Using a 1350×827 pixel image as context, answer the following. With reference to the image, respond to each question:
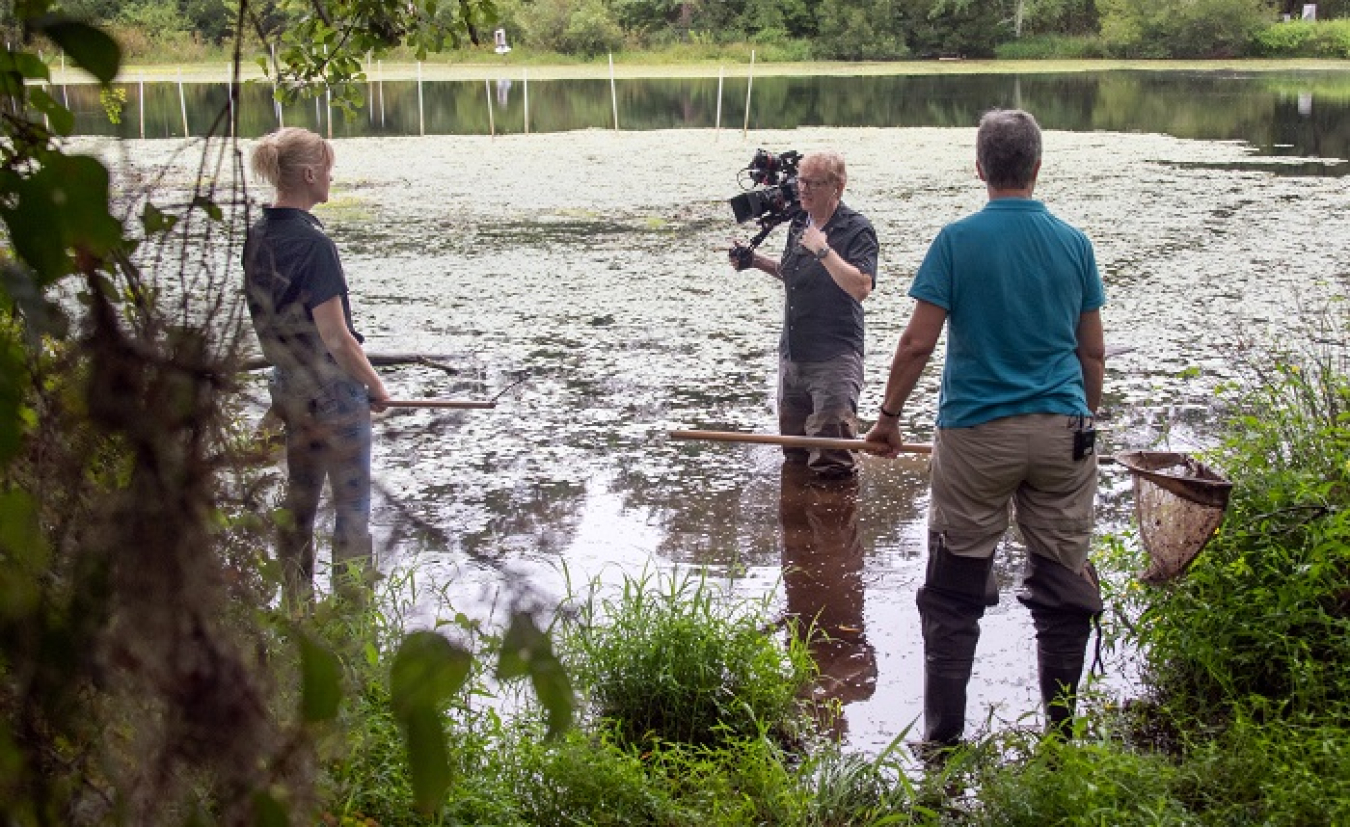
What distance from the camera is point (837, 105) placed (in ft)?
104

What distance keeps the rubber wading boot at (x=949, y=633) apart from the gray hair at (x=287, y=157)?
2.05 meters

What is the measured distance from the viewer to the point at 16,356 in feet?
3.62

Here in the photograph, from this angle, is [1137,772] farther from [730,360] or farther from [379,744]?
[730,360]

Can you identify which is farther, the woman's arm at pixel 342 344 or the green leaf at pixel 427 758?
the woman's arm at pixel 342 344

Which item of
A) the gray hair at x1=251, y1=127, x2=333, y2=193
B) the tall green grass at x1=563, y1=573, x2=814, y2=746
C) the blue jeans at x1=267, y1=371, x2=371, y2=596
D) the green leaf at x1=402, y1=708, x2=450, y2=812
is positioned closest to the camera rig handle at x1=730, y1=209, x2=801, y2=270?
the gray hair at x1=251, y1=127, x2=333, y2=193

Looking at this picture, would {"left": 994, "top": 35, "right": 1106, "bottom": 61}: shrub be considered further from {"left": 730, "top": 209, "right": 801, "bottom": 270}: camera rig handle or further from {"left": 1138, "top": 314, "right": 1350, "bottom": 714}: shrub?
{"left": 1138, "top": 314, "right": 1350, "bottom": 714}: shrub

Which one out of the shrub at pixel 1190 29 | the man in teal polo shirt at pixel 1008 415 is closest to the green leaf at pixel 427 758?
the man in teal polo shirt at pixel 1008 415

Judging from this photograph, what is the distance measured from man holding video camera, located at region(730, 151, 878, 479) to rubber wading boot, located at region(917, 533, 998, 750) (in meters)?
2.06

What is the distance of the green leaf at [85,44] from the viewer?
1044 millimetres

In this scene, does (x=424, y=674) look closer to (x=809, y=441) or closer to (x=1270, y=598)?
(x=1270, y=598)

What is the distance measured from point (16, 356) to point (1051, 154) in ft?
67.7

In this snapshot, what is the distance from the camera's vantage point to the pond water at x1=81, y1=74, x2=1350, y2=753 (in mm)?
4711

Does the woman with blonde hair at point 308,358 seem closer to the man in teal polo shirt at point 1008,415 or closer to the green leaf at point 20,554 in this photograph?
the green leaf at point 20,554

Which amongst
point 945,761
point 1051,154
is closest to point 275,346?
point 945,761
